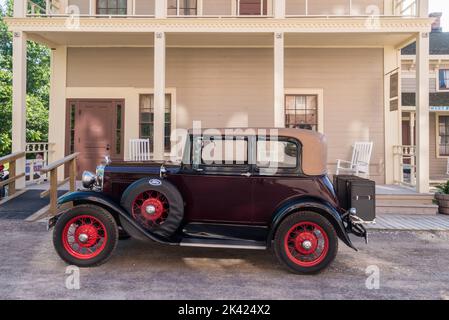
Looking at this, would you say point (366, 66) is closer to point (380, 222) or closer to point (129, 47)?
point (380, 222)

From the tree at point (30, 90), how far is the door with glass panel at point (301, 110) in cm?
1721

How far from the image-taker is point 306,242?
13.7 feet

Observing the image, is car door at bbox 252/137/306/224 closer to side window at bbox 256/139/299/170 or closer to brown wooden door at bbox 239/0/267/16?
side window at bbox 256/139/299/170

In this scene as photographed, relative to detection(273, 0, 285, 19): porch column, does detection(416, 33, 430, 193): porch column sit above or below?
below

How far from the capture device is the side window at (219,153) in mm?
4535

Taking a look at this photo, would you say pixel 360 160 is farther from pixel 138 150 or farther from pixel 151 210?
pixel 151 210

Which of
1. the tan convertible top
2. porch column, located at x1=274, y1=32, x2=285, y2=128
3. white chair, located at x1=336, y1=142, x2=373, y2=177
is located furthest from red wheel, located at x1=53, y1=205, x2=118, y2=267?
white chair, located at x1=336, y1=142, x2=373, y2=177

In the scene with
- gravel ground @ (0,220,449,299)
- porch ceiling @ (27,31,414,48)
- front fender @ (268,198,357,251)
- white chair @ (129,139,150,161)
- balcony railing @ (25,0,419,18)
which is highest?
balcony railing @ (25,0,419,18)

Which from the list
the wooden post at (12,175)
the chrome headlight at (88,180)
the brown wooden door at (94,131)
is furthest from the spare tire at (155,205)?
the brown wooden door at (94,131)

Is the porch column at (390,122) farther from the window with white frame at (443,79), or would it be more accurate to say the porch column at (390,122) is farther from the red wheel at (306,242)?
the window with white frame at (443,79)

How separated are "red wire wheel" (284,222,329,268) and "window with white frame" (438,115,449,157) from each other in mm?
13113

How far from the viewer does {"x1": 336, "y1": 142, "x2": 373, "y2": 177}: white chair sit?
30.7 feet

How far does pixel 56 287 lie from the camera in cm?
374

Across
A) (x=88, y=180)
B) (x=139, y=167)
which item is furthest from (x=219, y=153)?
(x=88, y=180)
